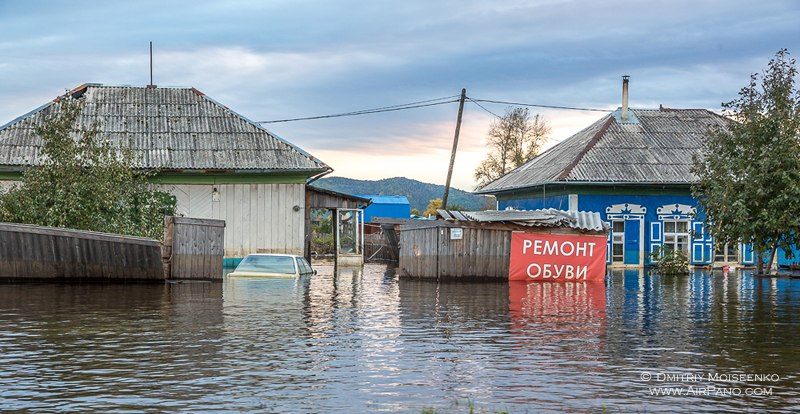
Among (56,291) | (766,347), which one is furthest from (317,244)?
(766,347)

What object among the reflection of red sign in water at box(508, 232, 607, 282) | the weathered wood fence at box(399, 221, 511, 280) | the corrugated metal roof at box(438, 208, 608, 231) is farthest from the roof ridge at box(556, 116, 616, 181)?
the weathered wood fence at box(399, 221, 511, 280)

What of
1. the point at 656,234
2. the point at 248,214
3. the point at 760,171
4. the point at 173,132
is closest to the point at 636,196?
the point at 656,234

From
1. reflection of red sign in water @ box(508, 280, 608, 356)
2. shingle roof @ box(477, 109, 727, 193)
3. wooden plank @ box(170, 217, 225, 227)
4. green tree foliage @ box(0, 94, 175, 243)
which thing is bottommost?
reflection of red sign in water @ box(508, 280, 608, 356)

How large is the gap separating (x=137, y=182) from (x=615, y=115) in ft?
90.8

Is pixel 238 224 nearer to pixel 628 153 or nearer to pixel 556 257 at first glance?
pixel 556 257

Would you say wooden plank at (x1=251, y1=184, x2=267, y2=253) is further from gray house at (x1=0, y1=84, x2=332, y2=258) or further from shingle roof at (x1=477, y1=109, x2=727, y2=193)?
shingle roof at (x1=477, y1=109, x2=727, y2=193)

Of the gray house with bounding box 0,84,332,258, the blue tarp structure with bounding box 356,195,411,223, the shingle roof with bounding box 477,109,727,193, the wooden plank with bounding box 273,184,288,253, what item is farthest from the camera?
the blue tarp structure with bounding box 356,195,411,223

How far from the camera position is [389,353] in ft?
33.3

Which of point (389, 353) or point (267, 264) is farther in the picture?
point (267, 264)

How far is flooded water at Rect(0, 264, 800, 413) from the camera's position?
24.3ft

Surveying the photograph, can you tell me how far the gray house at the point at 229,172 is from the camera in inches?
1185

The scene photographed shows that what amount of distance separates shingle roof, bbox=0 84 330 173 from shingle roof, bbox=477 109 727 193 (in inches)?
531

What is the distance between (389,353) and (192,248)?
13.5 meters

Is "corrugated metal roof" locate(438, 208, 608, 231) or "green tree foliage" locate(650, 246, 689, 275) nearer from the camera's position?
"corrugated metal roof" locate(438, 208, 608, 231)
